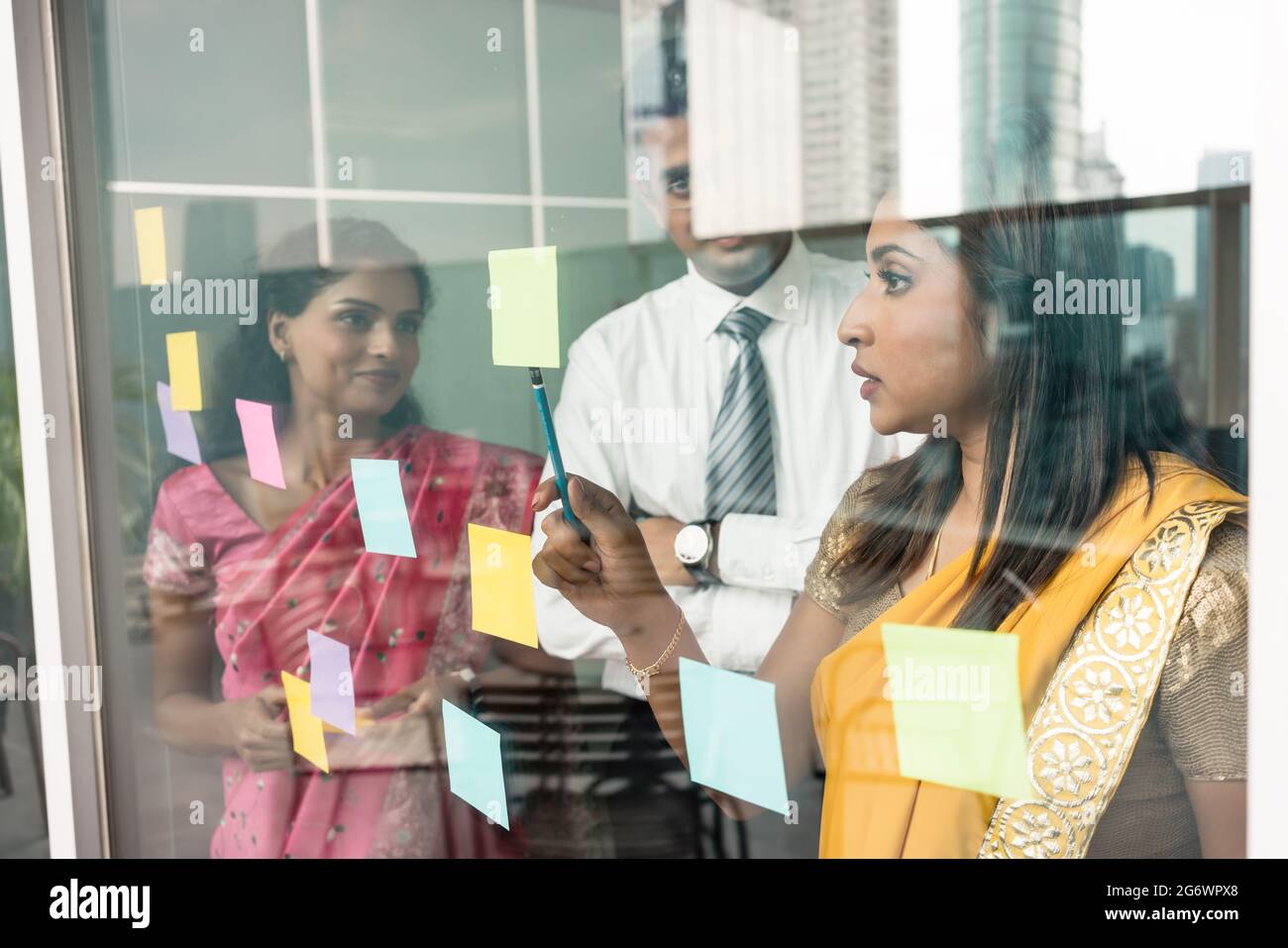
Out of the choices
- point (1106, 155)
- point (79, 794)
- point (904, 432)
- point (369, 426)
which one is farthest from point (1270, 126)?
point (79, 794)

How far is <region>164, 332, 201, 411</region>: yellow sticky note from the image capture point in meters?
1.61

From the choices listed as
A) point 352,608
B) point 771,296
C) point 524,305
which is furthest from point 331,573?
point 771,296

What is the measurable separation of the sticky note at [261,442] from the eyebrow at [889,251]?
0.94 metres

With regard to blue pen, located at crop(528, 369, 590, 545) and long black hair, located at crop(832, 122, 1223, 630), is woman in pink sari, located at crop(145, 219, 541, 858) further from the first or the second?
long black hair, located at crop(832, 122, 1223, 630)

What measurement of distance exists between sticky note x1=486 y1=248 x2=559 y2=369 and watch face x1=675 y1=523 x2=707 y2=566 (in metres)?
0.27

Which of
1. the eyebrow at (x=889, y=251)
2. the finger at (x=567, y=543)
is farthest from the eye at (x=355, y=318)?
the eyebrow at (x=889, y=251)

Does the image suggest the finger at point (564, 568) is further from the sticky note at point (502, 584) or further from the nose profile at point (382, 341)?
the nose profile at point (382, 341)

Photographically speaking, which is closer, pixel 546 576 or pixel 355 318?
pixel 546 576

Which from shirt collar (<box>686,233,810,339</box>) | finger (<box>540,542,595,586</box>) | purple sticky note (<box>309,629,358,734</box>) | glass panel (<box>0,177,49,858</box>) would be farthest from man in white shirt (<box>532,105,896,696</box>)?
glass panel (<box>0,177,49,858</box>)

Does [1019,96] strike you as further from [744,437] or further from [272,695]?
[272,695]

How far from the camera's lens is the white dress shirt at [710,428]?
3.81 ft

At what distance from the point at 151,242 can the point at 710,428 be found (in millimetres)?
956

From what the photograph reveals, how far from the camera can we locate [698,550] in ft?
4.10

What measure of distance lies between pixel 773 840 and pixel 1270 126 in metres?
0.90
